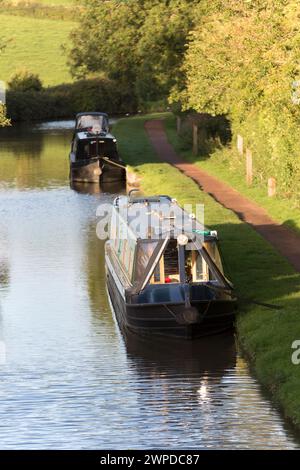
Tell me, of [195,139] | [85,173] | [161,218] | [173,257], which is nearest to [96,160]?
[85,173]

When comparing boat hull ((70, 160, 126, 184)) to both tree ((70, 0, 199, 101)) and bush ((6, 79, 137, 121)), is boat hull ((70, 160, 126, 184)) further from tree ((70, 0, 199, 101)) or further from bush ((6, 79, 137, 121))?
bush ((6, 79, 137, 121))

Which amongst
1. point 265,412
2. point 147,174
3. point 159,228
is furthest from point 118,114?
point 265,412

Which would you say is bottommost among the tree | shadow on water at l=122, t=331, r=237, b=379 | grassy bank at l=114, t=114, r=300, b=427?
shadow on water at l=122, t=331, r=237, b=379

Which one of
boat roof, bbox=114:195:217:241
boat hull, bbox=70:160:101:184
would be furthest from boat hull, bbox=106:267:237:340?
boat hull, bbox=70:160:101:184

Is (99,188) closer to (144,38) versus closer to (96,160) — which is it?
(96,160)

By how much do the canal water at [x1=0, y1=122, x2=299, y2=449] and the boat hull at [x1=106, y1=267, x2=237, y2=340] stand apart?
8.8 inches

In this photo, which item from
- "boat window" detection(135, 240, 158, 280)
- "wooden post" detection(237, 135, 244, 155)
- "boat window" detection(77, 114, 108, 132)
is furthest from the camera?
"boat window" detection(77, 114, 108, 132)

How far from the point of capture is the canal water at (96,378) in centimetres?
1625

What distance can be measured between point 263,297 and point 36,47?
10434 centimetres

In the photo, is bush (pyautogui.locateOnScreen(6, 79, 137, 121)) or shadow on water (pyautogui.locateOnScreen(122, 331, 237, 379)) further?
bush (pyautogui.locateOnScreen(6, 79, 137, 121))

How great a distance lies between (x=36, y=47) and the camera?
124m

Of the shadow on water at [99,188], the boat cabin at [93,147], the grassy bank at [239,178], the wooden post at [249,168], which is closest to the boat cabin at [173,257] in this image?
the grassy bank at [239,178]

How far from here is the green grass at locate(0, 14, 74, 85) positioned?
375 feet

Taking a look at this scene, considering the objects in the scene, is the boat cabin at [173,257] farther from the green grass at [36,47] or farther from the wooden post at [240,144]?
the green grass at [36,47]
